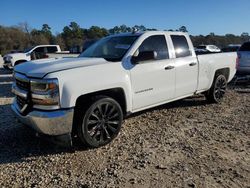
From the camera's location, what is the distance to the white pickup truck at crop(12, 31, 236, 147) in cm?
411

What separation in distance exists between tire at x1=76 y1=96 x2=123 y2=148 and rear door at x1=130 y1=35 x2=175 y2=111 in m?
0.55

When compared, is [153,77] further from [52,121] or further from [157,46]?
[52,121]

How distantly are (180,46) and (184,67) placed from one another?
490 millimetres

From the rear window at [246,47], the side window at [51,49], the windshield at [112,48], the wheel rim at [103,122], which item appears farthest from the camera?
the side window at [51,49]

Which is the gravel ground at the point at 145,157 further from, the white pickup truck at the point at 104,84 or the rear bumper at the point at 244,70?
the rear bumper at the point at 244,70

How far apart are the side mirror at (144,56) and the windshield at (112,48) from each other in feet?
0.78

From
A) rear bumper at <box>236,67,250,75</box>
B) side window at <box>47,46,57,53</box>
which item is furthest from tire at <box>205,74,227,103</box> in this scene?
side window at <box>47,46,57,53</box>

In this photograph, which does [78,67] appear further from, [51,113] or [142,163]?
[142,163]

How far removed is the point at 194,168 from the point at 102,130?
61.4 inches

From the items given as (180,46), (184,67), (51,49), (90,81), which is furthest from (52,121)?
(51,49)

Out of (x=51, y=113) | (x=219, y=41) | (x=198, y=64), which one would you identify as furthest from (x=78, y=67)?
(x=219, y=41)

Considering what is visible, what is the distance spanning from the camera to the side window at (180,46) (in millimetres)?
6132

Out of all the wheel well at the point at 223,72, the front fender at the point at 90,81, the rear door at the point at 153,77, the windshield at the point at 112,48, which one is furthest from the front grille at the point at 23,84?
the wheel well at the point at 223,72

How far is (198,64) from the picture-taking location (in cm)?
664
